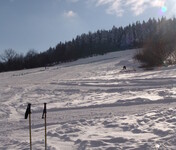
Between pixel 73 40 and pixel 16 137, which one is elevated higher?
pixel 73 40

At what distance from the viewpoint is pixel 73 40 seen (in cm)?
14100

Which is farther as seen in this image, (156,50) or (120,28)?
(120,28)

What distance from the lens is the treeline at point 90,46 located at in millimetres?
106062

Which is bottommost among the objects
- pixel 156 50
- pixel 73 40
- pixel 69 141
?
pixel 69 141

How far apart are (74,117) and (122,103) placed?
2.54m

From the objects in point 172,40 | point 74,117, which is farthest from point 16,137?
point 172,40

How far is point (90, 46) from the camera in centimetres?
12519

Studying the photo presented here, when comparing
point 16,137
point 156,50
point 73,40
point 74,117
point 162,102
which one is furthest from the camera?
point 73,40

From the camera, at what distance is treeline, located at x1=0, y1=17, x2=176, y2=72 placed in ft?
348

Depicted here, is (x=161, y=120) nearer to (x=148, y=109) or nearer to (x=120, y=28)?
(x=148, y=109)

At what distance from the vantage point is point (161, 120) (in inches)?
315

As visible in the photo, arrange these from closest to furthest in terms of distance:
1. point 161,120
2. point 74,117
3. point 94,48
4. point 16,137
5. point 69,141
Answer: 1. point 69,141
2. point 16,137
3. point 161,120
4. point 74,117
5. point 94,48

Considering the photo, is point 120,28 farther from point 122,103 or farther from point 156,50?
point 122,103

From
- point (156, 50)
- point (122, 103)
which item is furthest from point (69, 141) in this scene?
point (156, 50)
